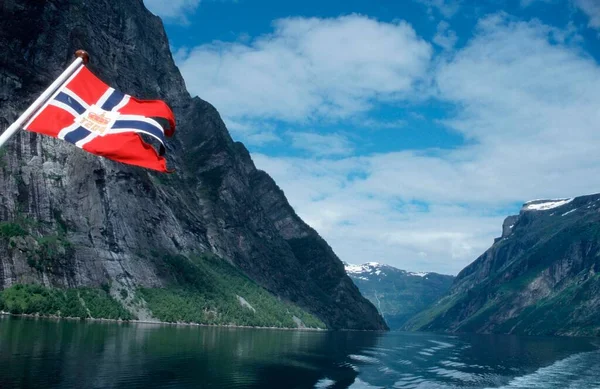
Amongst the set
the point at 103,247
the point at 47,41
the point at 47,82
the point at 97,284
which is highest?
the point at 47,41

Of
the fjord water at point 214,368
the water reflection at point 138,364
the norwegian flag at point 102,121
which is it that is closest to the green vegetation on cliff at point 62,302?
the water reflection at point 138,364

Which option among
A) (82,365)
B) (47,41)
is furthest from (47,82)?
(82,365)

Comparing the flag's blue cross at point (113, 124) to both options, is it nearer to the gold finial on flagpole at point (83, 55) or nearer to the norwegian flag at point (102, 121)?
the norwegian flag at point (102, 121)

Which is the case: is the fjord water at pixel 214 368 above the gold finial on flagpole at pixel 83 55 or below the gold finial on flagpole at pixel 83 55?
below

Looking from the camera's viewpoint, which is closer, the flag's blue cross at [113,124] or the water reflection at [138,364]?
the flag's blue cross at [113,124]

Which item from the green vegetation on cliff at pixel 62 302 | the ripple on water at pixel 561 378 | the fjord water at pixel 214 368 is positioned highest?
the green vegetation on cliff at pixel 62 302

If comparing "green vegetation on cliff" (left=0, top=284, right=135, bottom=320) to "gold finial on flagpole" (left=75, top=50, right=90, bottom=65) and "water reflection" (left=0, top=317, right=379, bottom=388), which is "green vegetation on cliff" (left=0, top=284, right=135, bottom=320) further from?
"gold finial on flagpole" (left=75, top=50, right=90, bottom=65)

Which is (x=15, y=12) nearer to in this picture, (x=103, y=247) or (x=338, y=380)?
(x=103, y=247)
